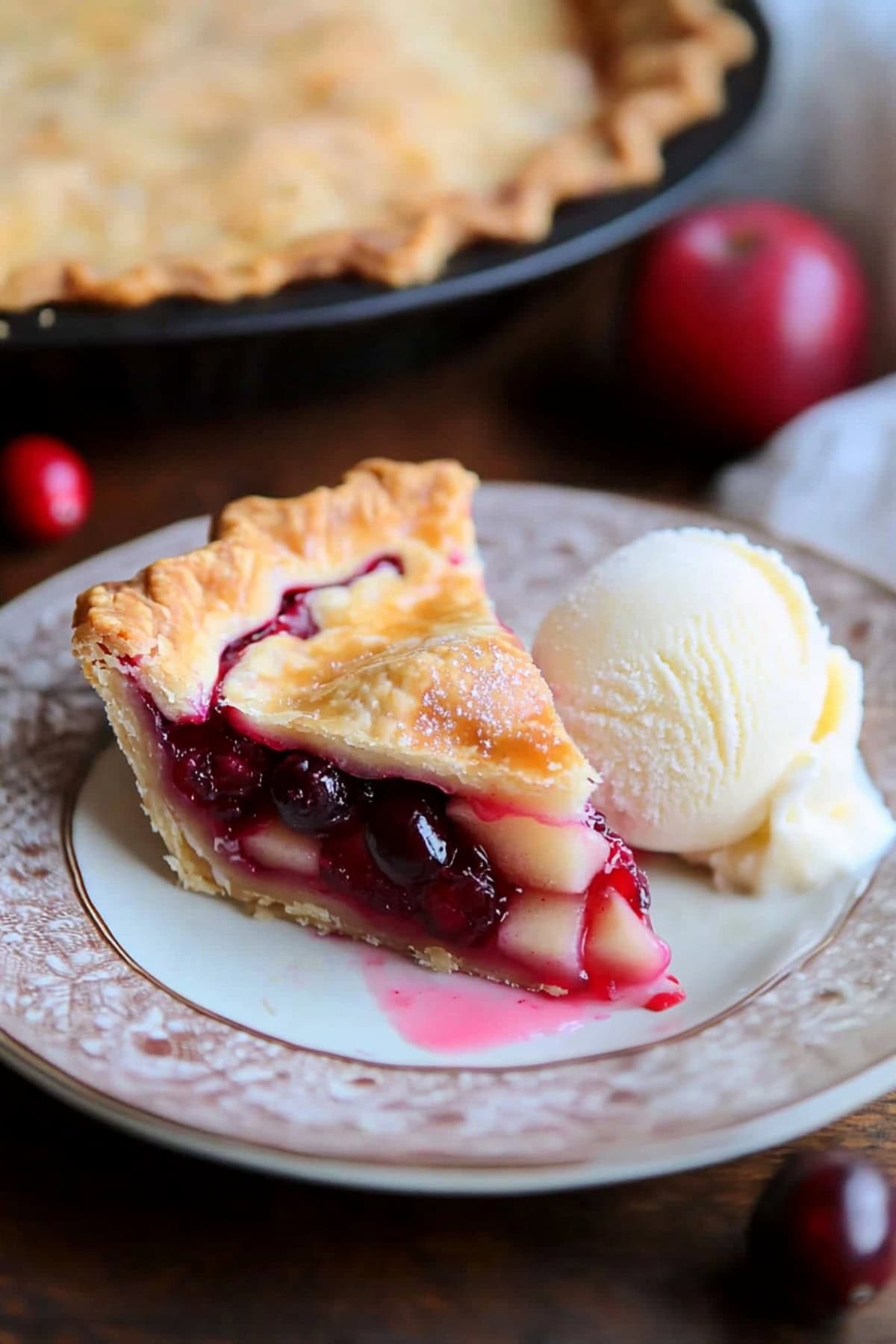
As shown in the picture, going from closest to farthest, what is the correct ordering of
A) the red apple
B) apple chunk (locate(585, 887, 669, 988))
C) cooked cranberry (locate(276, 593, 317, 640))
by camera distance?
apple chunk (locate(585, 887, 669, 988)) < cooked cranberry (locate(276, 593, 317, 640)) < the red apple

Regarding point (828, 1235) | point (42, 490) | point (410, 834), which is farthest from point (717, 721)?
point (42, 490)

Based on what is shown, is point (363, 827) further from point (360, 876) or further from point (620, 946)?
point (620, 946)

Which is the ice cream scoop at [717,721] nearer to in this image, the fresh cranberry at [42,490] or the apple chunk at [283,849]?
the apple chunk at [283,849]

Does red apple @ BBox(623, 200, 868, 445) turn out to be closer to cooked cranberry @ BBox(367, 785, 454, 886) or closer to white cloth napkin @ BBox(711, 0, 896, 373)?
white cloth napkin @ BBox(711, 0, 896, 373)

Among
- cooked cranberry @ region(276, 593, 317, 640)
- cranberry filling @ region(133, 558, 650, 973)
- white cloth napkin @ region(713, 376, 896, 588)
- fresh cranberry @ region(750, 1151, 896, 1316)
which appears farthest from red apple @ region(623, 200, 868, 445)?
fresh cranberry @ region(750, 1151, 896, 1316)

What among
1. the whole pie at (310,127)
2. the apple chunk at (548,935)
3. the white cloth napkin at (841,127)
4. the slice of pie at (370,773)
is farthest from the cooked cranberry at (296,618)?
the white cloth napkin at (841,127)

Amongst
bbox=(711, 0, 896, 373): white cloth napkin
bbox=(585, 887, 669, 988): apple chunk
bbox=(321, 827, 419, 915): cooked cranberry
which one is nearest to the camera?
bbox=(585, 887, 669, 988): apple chunk
